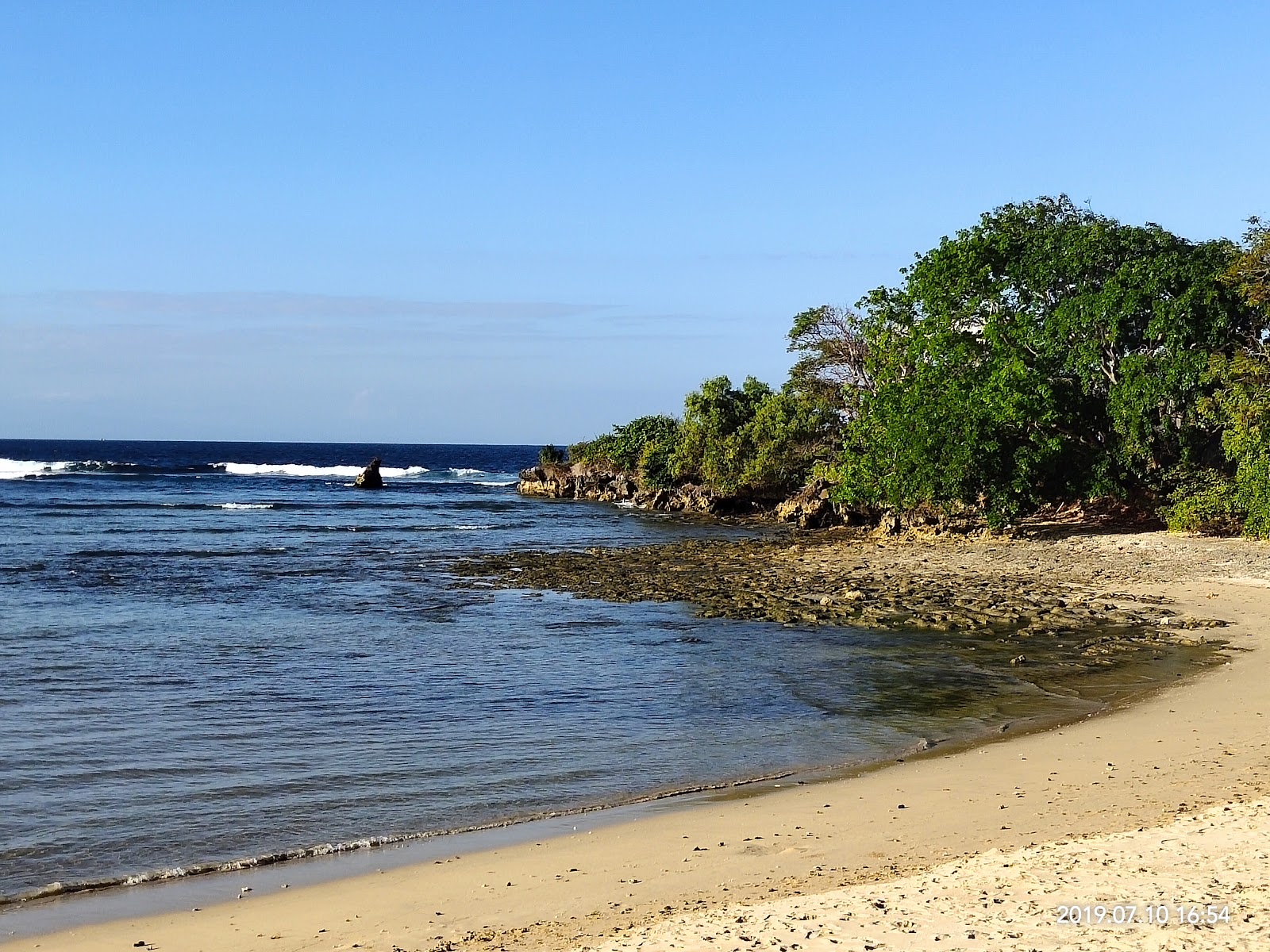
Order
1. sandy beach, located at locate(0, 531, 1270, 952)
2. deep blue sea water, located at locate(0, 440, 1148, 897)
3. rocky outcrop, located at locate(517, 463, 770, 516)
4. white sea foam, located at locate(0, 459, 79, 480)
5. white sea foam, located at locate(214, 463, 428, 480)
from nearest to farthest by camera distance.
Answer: sandy beach, located at locate(0, 531, 1270, 952), deep blue sea water, located at locate(0, 440, 1148, 897), rocky outcrop, located at locate(517, 463, 770, 516), white sea foam, located at locate(0, 459, 79, 480), white sea foam, located at locate(214, 463, 428, 480)

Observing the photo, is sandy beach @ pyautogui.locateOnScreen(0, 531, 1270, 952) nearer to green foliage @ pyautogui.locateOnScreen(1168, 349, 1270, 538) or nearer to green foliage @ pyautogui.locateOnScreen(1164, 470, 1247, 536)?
green foliage @ pyautogui.locateOnScreen(1168, 349, 1270, 538)

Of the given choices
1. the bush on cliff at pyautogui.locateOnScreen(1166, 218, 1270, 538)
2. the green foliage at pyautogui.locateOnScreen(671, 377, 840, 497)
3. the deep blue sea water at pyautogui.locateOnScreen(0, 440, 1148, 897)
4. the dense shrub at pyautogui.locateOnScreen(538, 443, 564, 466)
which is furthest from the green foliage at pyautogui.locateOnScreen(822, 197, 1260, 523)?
the dense shrub at pyautogui.locateOnScreen(538, 443, 564, 466)

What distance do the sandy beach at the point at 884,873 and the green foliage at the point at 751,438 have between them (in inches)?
1436

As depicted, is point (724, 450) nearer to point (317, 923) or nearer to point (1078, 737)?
point (1078, 737)

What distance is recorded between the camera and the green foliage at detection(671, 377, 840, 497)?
47812 millimetres

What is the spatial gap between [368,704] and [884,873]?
8.09m

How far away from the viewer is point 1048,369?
33719 mm

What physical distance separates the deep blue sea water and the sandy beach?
1256 mm

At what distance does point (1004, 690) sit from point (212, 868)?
9910 millimetres

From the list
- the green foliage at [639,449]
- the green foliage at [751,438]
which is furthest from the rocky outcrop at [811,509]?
the green foliage at [639,449]

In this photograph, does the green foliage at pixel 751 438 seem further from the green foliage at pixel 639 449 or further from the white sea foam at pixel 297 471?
the white sea foam at pixel 297 471

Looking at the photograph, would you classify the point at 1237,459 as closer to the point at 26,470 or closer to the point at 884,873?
the point at 884,873

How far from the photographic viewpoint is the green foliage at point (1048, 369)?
30.8 metres

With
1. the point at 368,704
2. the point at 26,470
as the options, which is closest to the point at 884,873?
the point at 368,704
